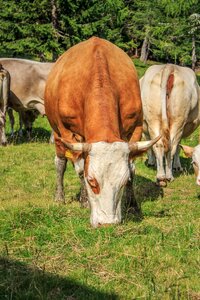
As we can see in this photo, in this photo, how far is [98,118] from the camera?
21.7ft

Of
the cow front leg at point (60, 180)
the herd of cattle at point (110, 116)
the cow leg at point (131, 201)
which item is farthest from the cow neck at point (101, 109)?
the cow front leg at point (60, 180)

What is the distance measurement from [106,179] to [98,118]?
95 cm

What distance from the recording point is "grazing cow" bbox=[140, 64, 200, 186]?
34.7ft

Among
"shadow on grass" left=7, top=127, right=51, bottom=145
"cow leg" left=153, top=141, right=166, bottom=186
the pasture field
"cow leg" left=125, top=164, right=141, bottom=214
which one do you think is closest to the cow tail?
"cow leg" left=153, top=141, right=166, bottom=186

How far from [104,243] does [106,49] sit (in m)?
3.56

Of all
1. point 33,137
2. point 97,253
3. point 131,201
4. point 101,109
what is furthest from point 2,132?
point 97,253

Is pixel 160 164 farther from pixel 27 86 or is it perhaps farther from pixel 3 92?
pixel 27 86

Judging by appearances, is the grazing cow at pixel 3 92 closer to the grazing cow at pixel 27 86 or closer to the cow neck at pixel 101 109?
the grazing cow at pixel 27 86

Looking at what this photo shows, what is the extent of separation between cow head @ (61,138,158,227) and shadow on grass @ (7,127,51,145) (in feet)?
34.6

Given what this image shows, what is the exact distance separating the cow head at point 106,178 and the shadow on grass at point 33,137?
1055 cm

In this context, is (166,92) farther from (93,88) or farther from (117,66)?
(93,88)

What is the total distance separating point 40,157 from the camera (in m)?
13.8

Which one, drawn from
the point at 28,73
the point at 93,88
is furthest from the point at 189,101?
the point at 28,73

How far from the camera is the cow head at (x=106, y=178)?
6.06 meters
